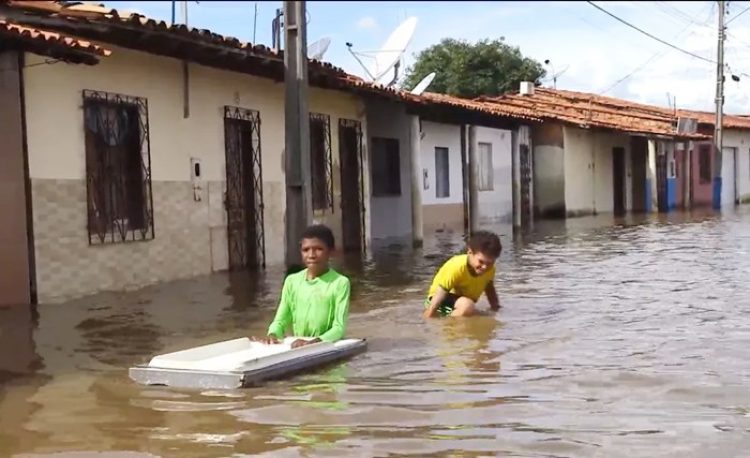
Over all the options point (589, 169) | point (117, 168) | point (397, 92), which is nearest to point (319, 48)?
point (397, 92)

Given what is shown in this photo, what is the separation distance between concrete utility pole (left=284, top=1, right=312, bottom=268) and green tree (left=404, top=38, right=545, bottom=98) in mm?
29435

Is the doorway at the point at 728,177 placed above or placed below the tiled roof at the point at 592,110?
below

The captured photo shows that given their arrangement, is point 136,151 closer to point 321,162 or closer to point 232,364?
point 321,162

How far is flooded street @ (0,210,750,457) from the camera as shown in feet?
15.6

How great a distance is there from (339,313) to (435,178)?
54.9ft

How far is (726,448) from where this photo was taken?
441 centimetres

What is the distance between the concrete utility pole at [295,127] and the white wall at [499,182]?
1545cm

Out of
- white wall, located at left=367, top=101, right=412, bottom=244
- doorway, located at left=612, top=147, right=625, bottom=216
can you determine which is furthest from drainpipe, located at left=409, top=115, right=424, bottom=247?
doorway, located at left=612, top=147, right=625, bottom=216

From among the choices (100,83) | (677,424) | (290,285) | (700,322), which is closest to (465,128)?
(100,83)

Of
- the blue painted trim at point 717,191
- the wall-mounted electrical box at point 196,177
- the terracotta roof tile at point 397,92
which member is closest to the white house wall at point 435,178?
the terracotta roof tile at point 397,92

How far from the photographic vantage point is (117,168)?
11461 mm

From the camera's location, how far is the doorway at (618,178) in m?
34.3

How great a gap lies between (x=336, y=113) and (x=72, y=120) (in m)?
7.26

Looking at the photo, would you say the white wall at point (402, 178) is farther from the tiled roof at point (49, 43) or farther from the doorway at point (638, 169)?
the doorway at point (638, 169)
